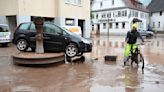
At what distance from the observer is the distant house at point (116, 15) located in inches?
2228

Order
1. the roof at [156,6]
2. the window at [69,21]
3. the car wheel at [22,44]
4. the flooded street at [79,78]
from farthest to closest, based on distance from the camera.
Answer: the roof at [156,6] < the window at [69,21] < the car wheel at [22,44] < the flooded street at [79,78]

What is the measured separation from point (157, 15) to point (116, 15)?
47.5 ft

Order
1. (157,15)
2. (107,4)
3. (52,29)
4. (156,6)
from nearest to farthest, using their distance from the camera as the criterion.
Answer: (52,29)
(107,4)
(157,15)
(156,6)

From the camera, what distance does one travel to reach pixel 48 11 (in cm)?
2639

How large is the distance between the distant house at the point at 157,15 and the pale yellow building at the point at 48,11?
125 feet

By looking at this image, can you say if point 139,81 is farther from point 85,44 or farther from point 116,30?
point 116,30

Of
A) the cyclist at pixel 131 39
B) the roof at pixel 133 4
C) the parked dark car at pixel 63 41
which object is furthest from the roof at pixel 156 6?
the cyclist at pixel 131 39

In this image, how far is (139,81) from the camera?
8734mm

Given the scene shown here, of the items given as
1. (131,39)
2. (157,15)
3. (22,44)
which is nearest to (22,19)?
(22,44)

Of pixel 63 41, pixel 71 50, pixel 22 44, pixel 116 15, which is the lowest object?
pixel 71 50

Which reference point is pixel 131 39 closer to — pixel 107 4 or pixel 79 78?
pixel 79 78

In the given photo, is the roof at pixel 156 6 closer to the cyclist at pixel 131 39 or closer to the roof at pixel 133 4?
the roof at pixel 133 4

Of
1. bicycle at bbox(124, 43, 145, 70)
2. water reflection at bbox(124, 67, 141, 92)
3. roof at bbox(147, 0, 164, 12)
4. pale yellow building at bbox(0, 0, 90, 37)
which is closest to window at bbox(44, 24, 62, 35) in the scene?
bicycle at bbox(124, 43, 145, 70)

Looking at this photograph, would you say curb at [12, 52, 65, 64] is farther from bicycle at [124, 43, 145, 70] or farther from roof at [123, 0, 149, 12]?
roof at [123, 0, 149, 12]
